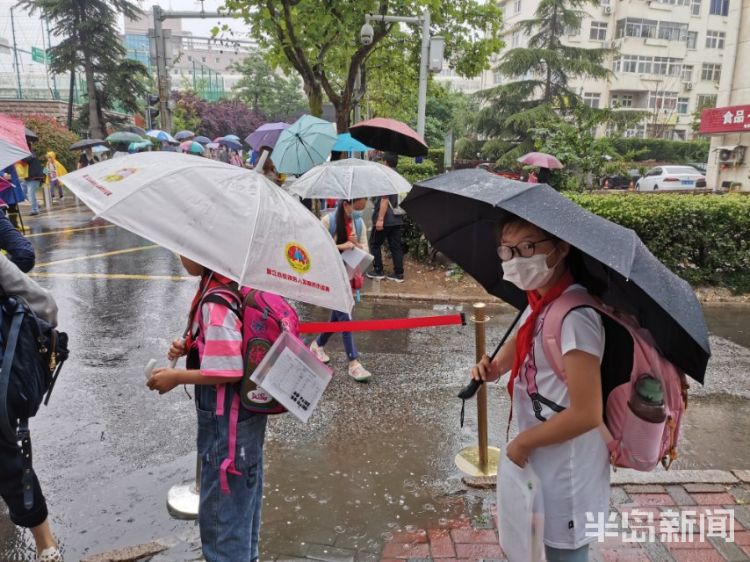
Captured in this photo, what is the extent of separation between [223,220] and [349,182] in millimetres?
3372

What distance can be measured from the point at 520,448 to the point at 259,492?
118 cm

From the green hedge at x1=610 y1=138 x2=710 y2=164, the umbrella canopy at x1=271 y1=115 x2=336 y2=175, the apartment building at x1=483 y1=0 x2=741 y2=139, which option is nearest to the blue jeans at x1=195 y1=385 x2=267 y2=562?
the umbrella canopy at x1=271 y1=115 x2=336 y2=175

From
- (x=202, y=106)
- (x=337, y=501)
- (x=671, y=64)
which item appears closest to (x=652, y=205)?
(x=337, y=501)

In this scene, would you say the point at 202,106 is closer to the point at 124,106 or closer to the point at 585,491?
the point at 124,106

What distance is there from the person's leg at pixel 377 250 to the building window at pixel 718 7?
50.8m

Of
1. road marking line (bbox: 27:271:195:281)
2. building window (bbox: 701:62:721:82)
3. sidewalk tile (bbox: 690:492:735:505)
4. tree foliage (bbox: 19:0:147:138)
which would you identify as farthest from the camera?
building window (bbox: 701:62:721:82)

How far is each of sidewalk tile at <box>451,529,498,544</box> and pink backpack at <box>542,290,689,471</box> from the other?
1341 millimetres

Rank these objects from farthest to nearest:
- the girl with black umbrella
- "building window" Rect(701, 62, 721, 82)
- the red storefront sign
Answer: "building window" Rect(701, 62, 721, 82)
the red storefront sign
the girl with black umbrella

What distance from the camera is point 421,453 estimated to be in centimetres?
388

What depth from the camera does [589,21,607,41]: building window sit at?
45.6 m

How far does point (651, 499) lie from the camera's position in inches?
130

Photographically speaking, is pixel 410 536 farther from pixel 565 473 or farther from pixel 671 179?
pixel 671 179

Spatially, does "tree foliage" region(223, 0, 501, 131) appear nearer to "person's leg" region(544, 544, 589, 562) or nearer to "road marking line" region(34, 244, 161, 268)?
"road marking line" region(34, 244, 161, 268)

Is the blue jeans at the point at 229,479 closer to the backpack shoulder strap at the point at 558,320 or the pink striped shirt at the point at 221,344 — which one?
the pink striped shirt at the point at 221,344
